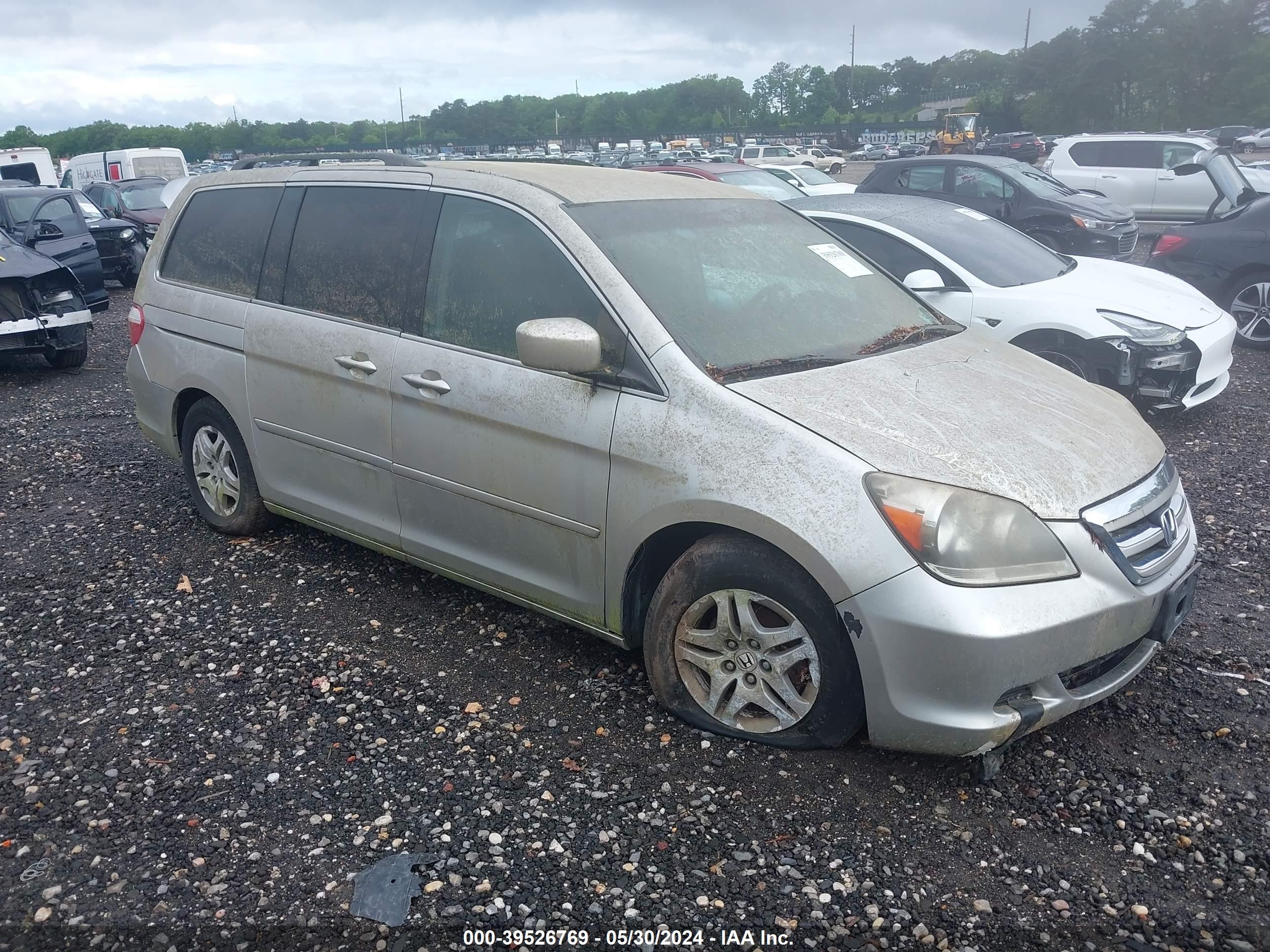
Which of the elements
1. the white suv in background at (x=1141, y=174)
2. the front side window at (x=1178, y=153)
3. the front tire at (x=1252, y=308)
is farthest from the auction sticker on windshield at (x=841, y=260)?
the front side window at (x=1178, y=153)

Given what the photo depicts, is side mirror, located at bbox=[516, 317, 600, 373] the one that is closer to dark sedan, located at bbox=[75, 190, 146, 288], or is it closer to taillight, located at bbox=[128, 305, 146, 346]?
taillight, located at bbox=[128, 305, 146, 346]

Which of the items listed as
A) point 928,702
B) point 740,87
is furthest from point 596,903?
point 740,87

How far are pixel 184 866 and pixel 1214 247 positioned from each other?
9627 mm

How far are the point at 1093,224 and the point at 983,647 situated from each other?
11644 millimetres

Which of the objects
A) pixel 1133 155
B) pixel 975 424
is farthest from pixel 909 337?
pixel 1133 155

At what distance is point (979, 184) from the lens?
13.4 metres

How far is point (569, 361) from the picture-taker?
3316 millimetres

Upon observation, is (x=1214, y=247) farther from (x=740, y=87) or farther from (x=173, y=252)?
(x=740, y=87)

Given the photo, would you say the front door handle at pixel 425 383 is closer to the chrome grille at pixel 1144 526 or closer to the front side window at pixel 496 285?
the front side window at pixel 496 285

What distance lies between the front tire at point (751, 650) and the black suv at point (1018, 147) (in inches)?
1526

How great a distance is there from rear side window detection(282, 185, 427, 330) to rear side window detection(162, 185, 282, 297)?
0.28 meters

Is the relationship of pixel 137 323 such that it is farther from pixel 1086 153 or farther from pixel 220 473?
pixel 1086 153

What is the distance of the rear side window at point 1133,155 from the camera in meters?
19.0

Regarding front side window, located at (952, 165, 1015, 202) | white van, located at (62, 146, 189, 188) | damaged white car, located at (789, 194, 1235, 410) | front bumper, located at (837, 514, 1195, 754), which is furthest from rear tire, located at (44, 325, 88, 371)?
white van, located at (62, 146, 189, 188)
